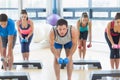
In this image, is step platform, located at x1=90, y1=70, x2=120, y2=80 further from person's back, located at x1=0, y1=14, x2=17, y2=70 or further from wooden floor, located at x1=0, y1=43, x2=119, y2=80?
person's back, located at x1=0, y1=14, x2=17, y2=70

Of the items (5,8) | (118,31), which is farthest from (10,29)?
(5,8)

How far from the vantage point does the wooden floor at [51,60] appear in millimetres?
4723

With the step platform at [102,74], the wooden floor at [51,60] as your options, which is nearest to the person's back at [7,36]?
the wooden floor at [51,60]

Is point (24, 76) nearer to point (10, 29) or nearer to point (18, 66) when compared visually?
point (10, 29)

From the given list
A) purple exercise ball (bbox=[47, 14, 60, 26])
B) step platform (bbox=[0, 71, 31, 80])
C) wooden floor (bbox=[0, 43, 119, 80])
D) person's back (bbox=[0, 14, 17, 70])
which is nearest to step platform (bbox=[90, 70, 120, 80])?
wooden floor (bbox=[0, 43, 119, 80])

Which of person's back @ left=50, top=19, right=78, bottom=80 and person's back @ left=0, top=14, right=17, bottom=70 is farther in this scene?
person's back @ left=0, top=14, right=17, bottom=70

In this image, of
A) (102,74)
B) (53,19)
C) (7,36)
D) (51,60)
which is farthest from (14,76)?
(53,19)

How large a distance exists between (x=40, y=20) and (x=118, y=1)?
233 cm

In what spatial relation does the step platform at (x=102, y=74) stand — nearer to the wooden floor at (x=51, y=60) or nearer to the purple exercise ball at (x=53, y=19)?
the wooden floor at (x=51, y=60)

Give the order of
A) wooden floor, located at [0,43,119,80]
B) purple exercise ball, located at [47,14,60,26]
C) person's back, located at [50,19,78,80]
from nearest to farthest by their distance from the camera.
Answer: person's back, located at [50,19,78,80] < wooden floor, located at [0,43,119,80] < purple exercise ball, located at [47,14,60,26]

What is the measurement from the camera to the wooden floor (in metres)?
4.72

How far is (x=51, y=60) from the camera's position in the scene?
6.14 m

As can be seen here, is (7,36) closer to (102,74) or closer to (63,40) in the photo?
(63,40)

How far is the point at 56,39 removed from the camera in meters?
3.96
